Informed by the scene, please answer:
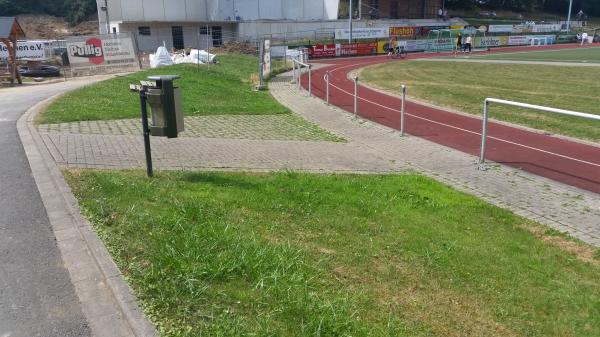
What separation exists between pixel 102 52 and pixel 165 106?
85.0 feet

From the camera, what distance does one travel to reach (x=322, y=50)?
50.3m

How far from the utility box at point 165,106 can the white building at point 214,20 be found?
169ft

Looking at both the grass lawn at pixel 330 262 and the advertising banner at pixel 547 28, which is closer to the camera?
the grass lawn at pixel 330 262

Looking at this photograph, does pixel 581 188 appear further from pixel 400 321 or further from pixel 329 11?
pixel 329 11

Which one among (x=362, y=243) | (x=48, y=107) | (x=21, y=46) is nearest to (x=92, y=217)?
(x=362, y=243)

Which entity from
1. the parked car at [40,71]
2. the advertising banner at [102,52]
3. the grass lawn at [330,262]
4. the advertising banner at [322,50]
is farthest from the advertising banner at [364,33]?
the grass lawn at [330,262]

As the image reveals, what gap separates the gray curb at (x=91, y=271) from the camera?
12.0 feet

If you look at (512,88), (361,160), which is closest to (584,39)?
(512,88)

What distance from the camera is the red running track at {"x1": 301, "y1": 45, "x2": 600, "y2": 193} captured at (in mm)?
9711

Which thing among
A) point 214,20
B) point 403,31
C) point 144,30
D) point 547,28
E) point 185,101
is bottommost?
point 185,101

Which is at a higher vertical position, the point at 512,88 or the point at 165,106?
the point at 165,106

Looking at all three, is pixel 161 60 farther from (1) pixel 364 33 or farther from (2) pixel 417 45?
(2) pixel 417 45

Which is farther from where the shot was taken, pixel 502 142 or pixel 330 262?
pixel 502 142

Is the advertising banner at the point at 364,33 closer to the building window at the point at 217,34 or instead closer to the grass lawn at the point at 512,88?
the building window at the point at 217,34
